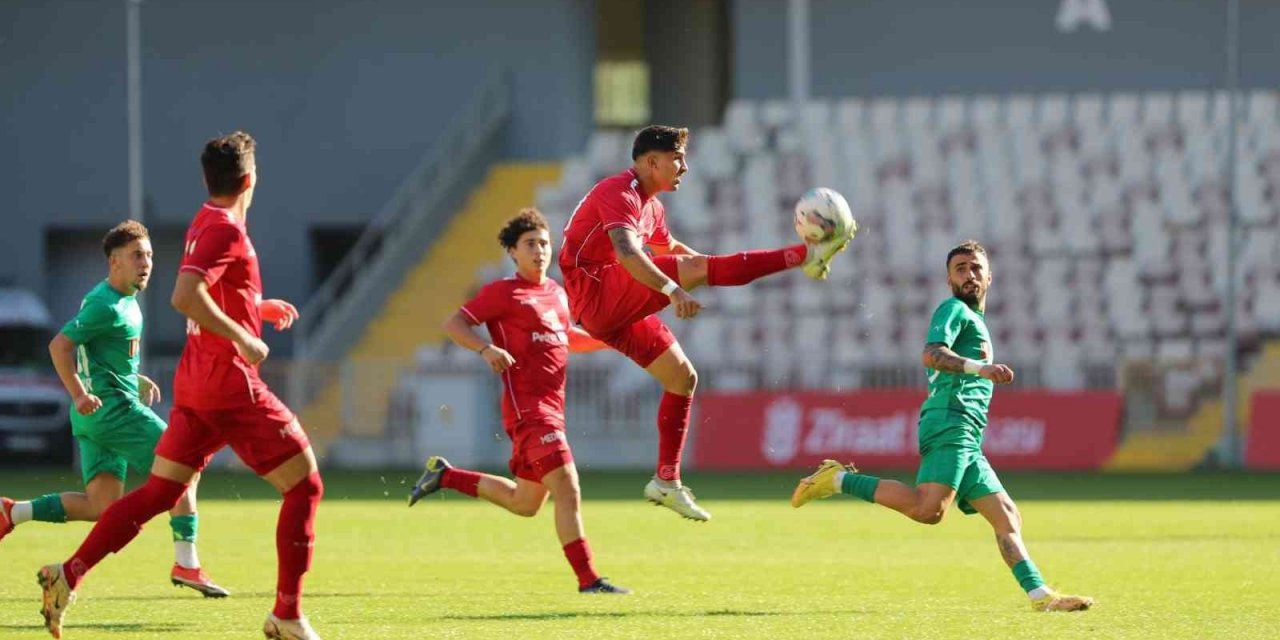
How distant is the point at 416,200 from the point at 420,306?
302cm

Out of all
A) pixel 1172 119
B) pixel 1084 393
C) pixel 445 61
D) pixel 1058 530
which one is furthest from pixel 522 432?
pixel 445 61

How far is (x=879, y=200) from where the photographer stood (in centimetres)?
2877

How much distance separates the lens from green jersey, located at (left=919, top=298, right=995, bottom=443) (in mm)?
10148

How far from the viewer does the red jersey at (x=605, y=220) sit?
1087 cm

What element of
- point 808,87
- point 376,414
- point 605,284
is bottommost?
point 376,414

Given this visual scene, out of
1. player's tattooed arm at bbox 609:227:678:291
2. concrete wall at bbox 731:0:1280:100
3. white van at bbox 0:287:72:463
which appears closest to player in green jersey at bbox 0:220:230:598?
player's tattooed arm at bbox 609:227:678:291

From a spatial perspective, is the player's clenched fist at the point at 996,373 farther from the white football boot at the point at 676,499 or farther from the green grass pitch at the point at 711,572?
the white football boot at the point at 676,499

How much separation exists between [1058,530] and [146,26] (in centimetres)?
2121

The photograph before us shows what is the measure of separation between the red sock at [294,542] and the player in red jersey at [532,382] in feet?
8.53

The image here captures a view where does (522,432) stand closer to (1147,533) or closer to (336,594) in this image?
(336,594)

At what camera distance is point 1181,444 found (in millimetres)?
24438

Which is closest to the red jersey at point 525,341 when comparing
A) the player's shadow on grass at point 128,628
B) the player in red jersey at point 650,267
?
the player in red jersey at point 650,267

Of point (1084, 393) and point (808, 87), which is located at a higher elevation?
point (808, 87)

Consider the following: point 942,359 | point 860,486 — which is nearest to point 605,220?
point 860,486
